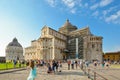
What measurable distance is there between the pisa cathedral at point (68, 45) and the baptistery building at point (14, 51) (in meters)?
45.0

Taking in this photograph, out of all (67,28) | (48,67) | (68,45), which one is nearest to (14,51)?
(67,28)

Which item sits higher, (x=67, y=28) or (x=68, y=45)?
(x=67, y=28)

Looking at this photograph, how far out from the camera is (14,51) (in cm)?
16262

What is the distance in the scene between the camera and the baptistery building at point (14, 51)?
158 meters

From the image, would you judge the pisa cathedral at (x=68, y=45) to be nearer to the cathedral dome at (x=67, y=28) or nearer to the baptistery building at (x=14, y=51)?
the cathedral dome at (x=67, y=28)

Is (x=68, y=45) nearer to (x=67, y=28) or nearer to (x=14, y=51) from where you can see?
(x=67, y=28)

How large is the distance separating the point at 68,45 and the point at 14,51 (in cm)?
6519

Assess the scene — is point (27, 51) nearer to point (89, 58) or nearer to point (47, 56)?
point (47, 56)

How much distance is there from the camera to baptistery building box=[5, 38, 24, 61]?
158m

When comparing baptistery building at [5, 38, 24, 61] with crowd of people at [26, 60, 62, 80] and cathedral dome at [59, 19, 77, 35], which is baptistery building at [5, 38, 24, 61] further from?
crowd of people at [26, 60, 62, 80]

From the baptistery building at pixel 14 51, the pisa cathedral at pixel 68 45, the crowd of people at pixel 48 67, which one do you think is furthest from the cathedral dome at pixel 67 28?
the crowd of people at pixel 48 67

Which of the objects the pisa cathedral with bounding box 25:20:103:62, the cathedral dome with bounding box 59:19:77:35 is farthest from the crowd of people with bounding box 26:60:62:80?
the cathedral dome with bounding box 59:19:77:35

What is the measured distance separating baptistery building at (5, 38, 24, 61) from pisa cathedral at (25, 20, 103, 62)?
4495cm

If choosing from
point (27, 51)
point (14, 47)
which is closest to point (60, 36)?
point (27, 51)
